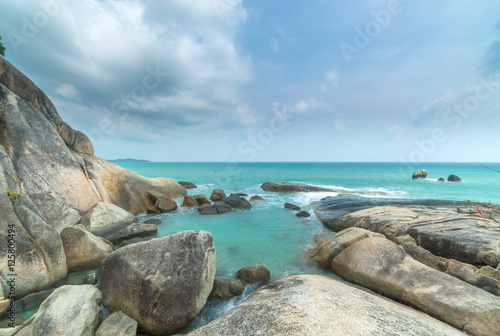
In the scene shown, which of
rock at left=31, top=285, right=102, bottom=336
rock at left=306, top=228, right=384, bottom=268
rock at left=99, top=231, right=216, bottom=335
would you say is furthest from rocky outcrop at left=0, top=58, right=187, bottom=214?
rock at left=306, top=228, right=384, bottom=268

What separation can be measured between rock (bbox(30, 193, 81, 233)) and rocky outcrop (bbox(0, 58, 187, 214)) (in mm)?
1025

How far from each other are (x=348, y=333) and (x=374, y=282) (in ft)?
14.5

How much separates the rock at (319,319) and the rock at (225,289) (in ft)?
9.36

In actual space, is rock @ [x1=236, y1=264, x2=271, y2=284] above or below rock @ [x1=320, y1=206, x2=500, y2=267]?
below

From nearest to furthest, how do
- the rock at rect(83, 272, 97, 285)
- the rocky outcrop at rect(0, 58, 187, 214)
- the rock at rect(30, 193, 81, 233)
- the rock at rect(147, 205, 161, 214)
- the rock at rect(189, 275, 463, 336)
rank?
the rock at rect(189, 275, 463, 336) → the rock at rect(83, 272, 97, 285) → the rock at rect(30, 193, 81, 233) → the rocky outcrop at rect(0, 58, 187, 214) → the rock at rect(147, 205, 161, 214)

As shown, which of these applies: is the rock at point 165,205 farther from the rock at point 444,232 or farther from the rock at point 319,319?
the rock at point 444,232

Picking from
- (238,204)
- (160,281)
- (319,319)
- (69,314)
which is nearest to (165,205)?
(238,204)

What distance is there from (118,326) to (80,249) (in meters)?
5.01

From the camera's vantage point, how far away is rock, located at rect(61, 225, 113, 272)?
25.4ft

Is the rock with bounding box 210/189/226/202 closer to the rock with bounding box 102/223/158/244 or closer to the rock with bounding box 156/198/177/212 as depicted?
the rock with bounding box 156/198/177/212

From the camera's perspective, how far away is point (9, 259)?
19.2 feet

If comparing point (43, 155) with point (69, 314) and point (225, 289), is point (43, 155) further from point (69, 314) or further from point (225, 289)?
point (225, 289)

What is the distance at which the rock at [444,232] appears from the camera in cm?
690

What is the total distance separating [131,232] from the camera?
1134cm
